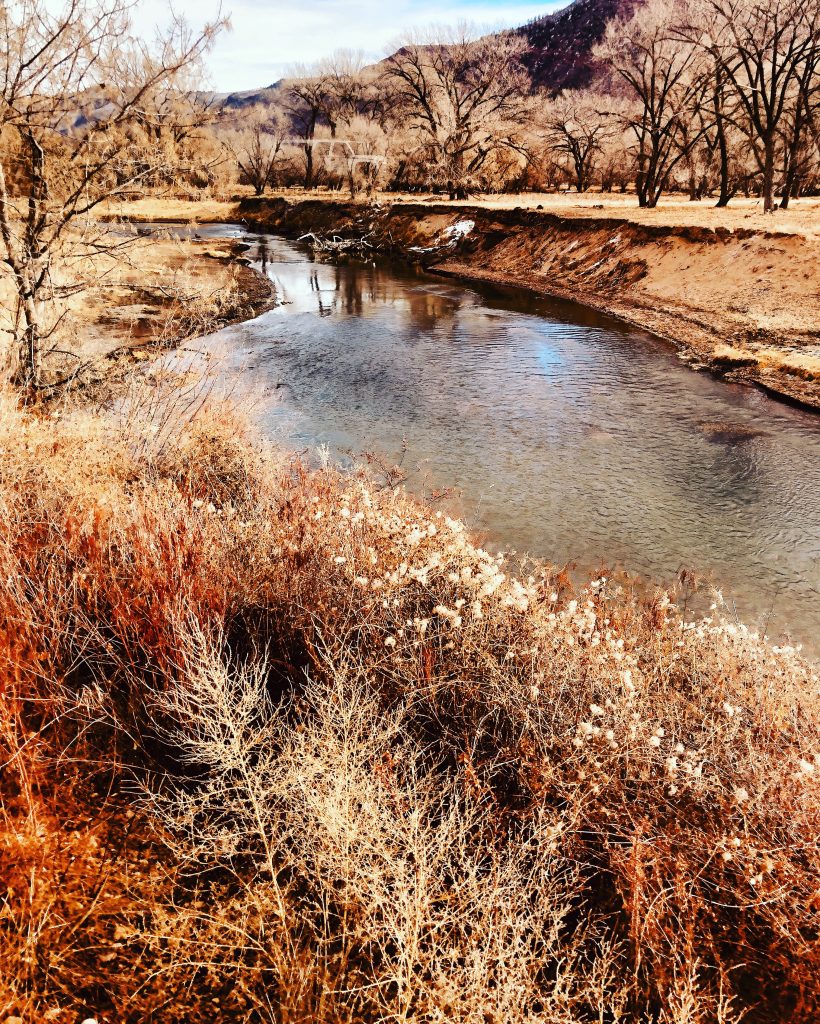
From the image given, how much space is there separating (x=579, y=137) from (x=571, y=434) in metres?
46.1

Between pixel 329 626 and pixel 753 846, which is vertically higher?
pixel 329 626

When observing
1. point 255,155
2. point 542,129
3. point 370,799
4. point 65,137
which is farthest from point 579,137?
point 370,799

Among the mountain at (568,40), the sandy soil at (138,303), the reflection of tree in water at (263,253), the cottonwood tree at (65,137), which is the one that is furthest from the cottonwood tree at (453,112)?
the mountain at (568,40)

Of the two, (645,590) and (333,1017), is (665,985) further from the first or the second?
(645,590)

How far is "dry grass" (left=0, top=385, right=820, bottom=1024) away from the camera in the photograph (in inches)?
99.9

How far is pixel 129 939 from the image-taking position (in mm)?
2613

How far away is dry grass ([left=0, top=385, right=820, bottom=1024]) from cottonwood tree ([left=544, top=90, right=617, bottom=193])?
50062 millimetres

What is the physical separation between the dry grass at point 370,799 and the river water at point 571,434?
317cm

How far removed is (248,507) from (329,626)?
8.45ft

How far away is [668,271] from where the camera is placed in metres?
22.0

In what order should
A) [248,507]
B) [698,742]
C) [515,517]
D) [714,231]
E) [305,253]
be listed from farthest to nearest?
[305,253], [714,231], [515,517], [248,507], [698,742]

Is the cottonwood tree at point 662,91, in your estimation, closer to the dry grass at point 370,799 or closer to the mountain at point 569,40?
the dry grass at point 370,799

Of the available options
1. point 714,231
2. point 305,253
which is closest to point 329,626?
point 714,231

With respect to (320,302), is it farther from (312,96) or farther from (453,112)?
(312,96)
